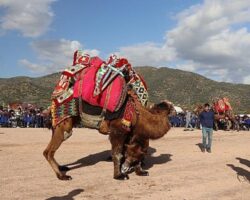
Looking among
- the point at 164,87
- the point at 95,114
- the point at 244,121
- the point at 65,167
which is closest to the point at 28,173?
the point at 65,167

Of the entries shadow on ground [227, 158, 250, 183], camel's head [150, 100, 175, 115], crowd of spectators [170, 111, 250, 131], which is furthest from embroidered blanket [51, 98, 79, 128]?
crowd of spectators [170, 111, 250, 131]

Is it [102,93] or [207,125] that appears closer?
[102,93]

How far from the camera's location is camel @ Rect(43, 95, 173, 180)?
11305mm

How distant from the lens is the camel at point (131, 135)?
37.1 feet

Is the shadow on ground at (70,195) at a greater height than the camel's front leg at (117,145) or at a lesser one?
lesser

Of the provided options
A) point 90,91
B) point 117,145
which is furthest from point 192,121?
point 90,91

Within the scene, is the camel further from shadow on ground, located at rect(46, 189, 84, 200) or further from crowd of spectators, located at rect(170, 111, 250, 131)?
crowd of spectators, located at rect(170, 111, 250, 131)

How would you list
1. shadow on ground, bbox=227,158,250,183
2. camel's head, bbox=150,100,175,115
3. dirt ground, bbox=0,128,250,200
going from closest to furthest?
dirt ground, bbox=0,128,250,200 < shadow on ground, bbox=227,158,250,183 < camel's head, bbox=150,100,175,115

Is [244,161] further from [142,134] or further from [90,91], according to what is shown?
[90,91]

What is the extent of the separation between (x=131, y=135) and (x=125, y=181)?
1.35 metres

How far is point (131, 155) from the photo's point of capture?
1163 centimetres

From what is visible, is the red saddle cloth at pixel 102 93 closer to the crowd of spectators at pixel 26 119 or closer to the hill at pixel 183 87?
the crowd of spectators at pixel 26 119

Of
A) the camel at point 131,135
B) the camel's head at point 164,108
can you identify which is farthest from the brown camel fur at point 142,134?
the camel's head at point 164,108

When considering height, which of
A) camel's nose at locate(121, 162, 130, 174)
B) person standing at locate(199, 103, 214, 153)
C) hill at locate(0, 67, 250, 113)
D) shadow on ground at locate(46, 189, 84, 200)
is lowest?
shadow on ground at locate(46, 189, 84, 200)
